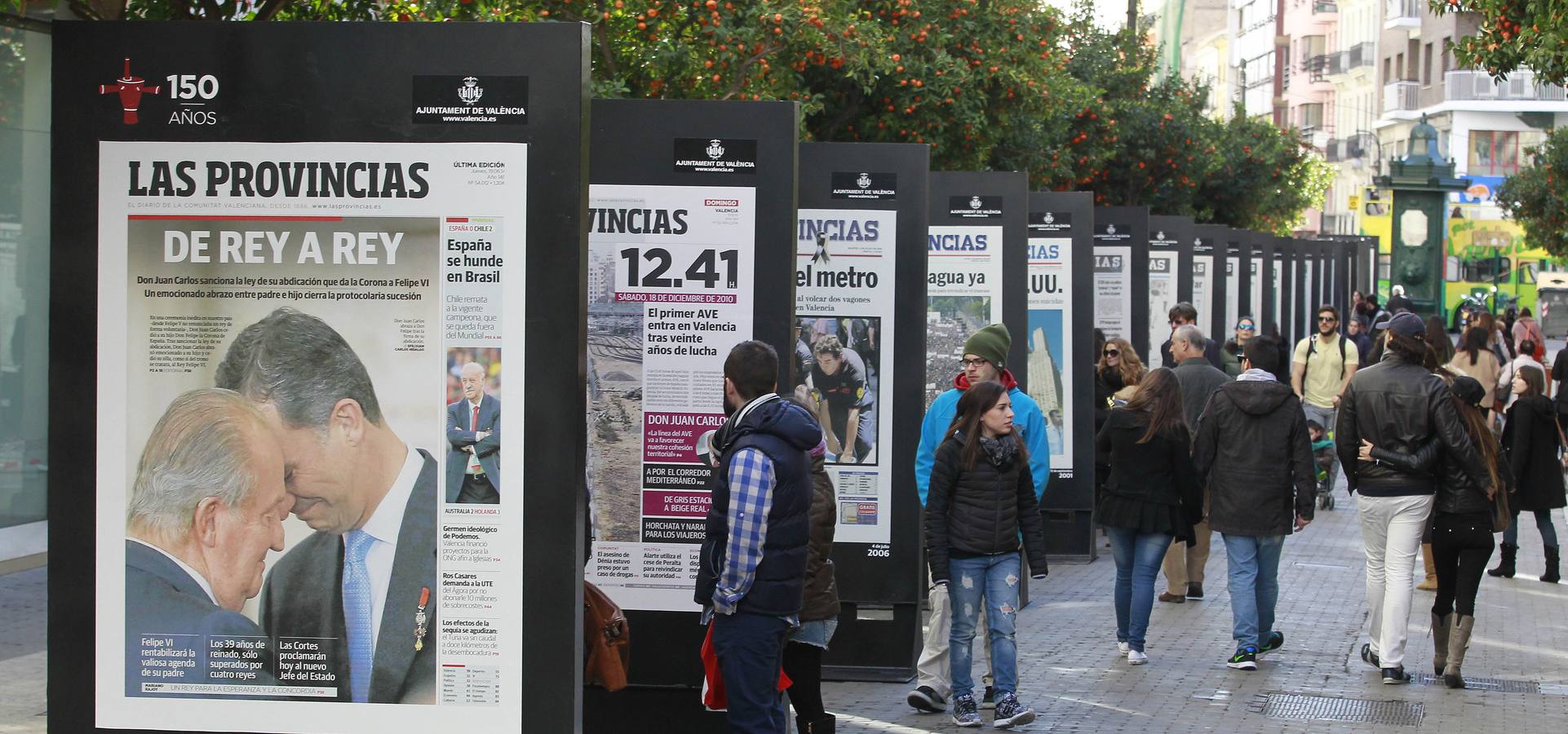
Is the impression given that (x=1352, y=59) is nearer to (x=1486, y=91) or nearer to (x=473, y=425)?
(x=1486, y=91)

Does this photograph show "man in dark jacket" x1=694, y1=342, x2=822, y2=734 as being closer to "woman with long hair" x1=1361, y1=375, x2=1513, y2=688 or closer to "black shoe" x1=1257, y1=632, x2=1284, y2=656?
"woman with long hair" x1=1361, y1=375, x2=1513, y2=688

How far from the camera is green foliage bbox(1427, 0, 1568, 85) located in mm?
10930

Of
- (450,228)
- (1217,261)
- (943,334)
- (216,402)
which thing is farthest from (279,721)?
(1217,261)

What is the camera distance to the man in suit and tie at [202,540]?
5129 millimetres

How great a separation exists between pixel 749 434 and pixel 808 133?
43.9 feet

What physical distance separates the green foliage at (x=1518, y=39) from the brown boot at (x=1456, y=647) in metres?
3.46

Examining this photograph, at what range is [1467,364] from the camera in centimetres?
1756

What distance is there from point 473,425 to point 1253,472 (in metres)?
5.92

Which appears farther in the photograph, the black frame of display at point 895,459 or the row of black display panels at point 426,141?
the black frame of display at point 895,459

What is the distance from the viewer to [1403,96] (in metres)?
75.2

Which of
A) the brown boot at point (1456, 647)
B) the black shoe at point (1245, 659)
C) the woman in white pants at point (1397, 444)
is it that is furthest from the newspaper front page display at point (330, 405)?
the brown boot at point (1456, 647)

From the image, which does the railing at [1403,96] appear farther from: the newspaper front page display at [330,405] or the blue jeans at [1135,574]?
the newspaper front page display at [330,405]

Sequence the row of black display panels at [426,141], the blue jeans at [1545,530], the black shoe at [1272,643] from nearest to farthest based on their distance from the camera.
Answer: the row of black display panels at [426,141], the black shoe at [1272,643], the blue jeans at [1545,530]

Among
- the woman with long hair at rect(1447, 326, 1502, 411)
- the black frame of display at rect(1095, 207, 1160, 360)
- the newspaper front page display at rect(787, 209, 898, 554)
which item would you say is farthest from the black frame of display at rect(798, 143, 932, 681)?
the woman with long hair at rect(1447, 326, 1502, 411)
